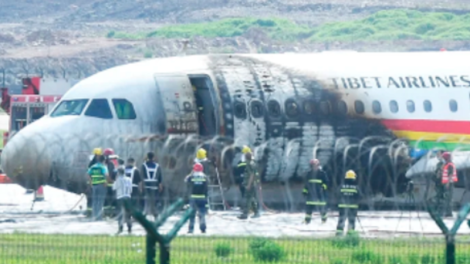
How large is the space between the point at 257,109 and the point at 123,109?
3.18 meters

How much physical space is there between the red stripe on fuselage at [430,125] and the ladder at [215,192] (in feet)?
14.3

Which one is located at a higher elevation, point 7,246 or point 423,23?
point 423,23

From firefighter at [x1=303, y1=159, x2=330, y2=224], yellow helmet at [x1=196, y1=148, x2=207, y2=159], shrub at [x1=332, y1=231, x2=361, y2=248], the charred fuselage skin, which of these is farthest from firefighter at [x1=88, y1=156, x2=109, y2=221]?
shrub at [x1=332, y1=231, x2=361, y2=248]

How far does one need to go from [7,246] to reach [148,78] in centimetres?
1078

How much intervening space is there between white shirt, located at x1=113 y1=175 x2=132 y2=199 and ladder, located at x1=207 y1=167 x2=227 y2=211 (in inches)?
149

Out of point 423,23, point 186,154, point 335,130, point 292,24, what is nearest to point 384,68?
point 335,130

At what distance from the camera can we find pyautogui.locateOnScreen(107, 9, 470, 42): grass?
481ft

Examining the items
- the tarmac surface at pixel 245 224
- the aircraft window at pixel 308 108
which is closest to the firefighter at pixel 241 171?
the tarmac surface at pixel 245 224

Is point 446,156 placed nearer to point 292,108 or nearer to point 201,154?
point 292,108

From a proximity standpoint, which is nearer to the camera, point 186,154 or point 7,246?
point 7,246

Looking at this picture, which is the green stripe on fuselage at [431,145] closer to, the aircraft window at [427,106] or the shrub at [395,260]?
the aircraft window at [427,106]

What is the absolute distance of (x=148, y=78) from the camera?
36.0 m

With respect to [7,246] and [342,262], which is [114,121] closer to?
[7,246]

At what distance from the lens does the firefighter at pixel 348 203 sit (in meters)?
31.5
